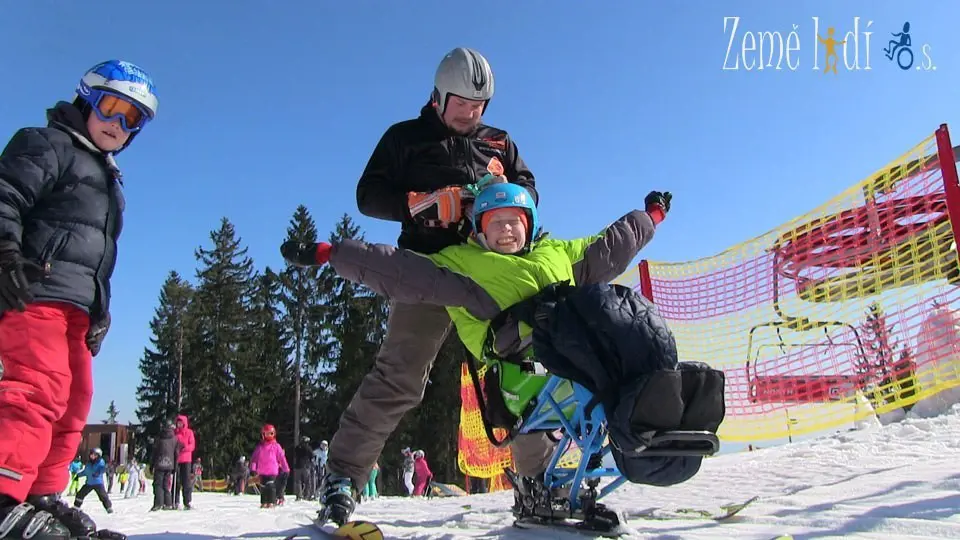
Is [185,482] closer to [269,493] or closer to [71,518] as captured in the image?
[269,493]

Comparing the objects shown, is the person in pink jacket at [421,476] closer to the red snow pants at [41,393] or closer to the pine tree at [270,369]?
the red snow pants at [41,393]

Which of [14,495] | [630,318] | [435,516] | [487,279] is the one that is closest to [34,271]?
[14,495]

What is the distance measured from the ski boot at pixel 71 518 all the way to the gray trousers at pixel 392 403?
93 centimetres

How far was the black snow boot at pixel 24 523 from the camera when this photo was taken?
2.12 metres

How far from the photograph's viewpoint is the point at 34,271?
236 cm

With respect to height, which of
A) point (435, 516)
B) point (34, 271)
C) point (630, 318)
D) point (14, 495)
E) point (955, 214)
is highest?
point (955, 214)

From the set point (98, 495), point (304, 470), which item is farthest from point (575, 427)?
point (304, 470)

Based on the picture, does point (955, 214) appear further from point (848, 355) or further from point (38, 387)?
point (38, 387)

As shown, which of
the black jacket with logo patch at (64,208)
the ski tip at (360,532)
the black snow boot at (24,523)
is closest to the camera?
the black snow boot at (24,523)

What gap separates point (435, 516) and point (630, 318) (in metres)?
2.47

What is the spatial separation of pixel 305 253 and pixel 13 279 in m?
0.99

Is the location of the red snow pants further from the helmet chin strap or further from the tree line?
the tree line

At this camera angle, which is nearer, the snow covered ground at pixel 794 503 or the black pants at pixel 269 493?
the snow covered ground at pixel 794 503

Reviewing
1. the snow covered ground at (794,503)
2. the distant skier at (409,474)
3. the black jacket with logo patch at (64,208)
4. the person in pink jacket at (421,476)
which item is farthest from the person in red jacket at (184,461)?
the black jacket with logo patch at (64,208)
